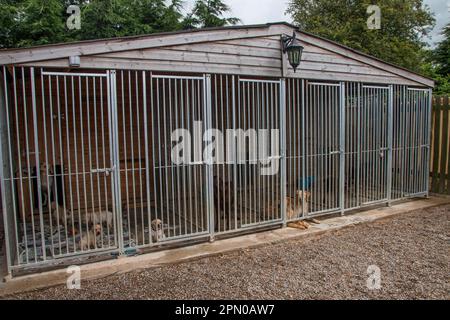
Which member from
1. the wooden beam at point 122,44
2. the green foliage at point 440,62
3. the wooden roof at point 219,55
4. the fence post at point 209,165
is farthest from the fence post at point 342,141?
the green foliage at point 440,62

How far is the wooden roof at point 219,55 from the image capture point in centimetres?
360

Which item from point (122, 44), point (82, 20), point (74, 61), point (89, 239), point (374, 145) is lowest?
point (89, 239)

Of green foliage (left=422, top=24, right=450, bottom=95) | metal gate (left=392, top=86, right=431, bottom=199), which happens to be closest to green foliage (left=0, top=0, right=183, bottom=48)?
metal gate (left=392, top=86, right=431, bottom=199)

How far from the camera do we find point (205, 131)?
4477 mm

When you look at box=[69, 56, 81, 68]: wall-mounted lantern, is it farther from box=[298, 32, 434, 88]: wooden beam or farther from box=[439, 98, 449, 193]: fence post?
box=[439, 98, 449, 193]: fence post

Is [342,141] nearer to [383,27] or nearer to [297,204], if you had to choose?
[297,204]

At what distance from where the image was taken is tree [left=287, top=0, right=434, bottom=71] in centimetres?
1285

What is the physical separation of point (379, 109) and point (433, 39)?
11834 mm

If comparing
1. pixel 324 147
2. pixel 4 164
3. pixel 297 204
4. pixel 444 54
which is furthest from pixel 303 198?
pixel 444 54

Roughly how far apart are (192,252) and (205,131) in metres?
1.58

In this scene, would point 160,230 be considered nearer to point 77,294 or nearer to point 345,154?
point 77,294
